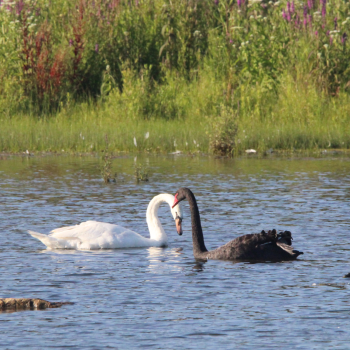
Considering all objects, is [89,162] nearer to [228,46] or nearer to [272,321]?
[228,46]

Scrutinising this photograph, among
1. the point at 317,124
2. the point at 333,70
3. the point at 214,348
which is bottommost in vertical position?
the point at 214,348

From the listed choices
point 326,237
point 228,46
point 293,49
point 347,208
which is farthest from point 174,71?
point 326,237

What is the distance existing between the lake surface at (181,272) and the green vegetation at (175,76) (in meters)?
3.99

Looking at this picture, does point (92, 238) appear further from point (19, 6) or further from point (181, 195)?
point (19, 6)

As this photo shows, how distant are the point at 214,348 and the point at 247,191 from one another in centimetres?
850

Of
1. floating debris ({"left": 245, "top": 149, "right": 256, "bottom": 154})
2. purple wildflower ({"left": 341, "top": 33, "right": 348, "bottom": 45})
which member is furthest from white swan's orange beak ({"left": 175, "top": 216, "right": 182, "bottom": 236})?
purple wildflower ({"left": 341, "top": 33, "right": 348, "bottom": 45})

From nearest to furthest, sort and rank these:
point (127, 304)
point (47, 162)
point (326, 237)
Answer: point (127, 304) < point (326, 237) < point (47, 162)

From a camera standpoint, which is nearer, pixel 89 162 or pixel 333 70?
pixel 89 162

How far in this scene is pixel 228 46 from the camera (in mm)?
23234

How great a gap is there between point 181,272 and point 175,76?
15.5m

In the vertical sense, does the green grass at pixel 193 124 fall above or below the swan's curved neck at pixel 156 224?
above

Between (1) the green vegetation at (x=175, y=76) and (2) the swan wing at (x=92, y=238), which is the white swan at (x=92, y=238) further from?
(1) the green vegetation at (x=175, y=76)

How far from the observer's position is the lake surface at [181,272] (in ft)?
21.5

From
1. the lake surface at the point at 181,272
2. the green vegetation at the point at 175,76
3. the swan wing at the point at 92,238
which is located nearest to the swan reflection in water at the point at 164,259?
the lake surface at the point at 181,272
